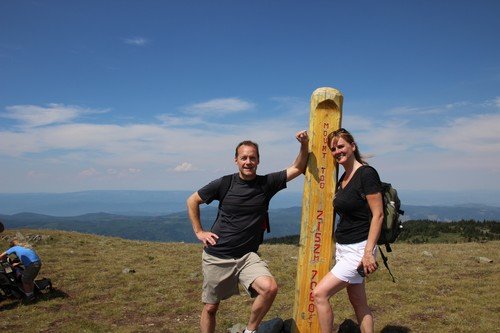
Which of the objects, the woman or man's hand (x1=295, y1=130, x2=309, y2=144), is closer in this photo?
the woman

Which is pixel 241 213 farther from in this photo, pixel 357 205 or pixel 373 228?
pixel 373 228

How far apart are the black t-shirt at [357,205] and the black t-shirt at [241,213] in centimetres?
138

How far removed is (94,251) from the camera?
24.8 metres

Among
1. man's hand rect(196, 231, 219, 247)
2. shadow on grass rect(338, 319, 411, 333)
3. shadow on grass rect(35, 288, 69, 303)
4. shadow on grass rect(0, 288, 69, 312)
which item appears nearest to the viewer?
man's hand rect(196, 231, 219, 247)

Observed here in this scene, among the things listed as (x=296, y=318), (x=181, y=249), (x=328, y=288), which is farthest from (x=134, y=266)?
(x=328, y=288)

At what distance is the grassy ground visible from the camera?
1032 cm

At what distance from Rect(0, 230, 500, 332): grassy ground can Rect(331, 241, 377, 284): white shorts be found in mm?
3729

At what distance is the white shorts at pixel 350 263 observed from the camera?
6.16 metres

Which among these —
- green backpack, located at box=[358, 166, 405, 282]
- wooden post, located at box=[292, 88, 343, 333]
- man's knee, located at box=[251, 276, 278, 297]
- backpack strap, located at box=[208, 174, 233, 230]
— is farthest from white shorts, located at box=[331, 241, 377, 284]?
backpack strap, located at box=[208, 174, 233, 230]

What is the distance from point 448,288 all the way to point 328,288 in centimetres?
869

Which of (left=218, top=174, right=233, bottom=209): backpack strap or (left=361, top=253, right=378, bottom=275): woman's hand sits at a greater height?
(left=218, top=174, right=233, bottom=209): backpack strap

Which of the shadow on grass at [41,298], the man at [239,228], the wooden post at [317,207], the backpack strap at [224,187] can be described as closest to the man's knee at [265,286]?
the man at [239,228]

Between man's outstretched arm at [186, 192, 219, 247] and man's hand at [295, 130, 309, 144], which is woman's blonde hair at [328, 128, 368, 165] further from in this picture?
man's outstretched arm at [186, 192, 219, 247]

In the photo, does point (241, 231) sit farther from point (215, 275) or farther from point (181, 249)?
point (181, 249)
